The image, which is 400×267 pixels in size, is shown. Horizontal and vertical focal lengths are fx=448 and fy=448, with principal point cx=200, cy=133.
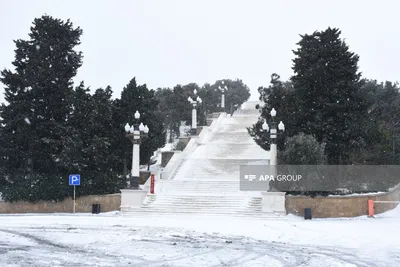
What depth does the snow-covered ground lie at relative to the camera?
411 inches

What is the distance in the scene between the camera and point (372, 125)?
81.4 feet

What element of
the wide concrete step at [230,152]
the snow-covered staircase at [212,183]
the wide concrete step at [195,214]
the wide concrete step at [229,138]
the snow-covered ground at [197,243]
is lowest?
the wide concrete step at [195,214]

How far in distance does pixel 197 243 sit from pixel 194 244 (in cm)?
21

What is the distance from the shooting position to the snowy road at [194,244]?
10438 mm

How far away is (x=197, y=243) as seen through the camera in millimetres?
12961

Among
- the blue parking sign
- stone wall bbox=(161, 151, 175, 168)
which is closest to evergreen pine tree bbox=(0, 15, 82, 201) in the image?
the blue parking sign

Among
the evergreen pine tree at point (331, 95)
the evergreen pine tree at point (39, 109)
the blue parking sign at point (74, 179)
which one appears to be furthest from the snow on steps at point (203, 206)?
the evergreen pine tree at point (331, 95)

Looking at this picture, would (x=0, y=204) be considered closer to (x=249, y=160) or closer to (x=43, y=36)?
(x=43, y=36)

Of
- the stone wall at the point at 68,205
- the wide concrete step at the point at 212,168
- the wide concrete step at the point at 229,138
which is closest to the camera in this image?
the stone wall at the point at 68,205

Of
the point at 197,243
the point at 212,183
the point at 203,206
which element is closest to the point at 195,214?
the point at 203,206

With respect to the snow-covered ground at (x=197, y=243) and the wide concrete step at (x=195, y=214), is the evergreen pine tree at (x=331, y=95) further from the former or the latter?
the snow-covered ground at (x=197, y=243)

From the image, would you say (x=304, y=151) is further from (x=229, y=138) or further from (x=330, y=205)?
(x=229, y=138)

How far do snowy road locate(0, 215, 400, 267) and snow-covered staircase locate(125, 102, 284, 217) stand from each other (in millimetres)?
4102

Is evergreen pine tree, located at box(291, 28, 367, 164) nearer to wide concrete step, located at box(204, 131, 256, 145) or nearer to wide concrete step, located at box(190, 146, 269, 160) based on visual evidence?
wide concrete step, located at box(190, 146, 269, 160)
